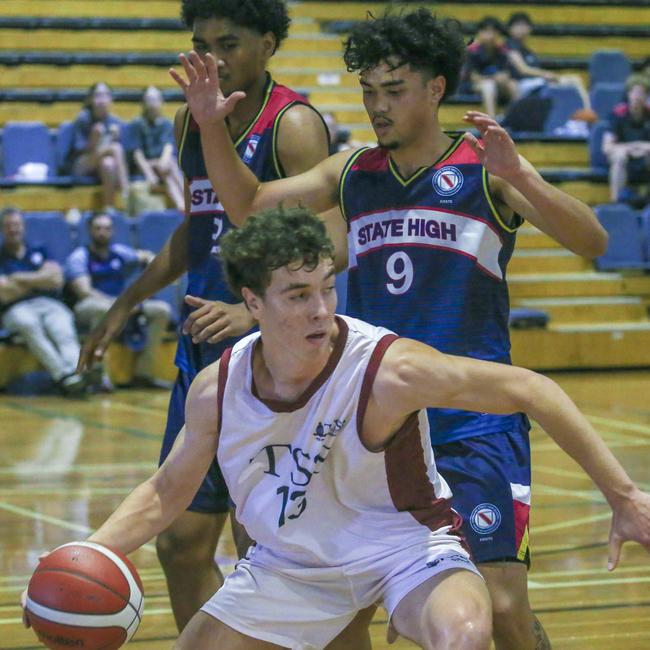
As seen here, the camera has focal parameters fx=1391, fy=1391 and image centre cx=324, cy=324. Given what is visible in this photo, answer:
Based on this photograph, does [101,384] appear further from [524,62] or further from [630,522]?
[630,522]

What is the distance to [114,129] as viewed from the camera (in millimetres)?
13141

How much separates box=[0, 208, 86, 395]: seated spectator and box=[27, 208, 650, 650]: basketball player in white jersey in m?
8.12

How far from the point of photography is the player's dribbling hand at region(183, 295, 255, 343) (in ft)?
12.9

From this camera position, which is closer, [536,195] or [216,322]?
[536,195]

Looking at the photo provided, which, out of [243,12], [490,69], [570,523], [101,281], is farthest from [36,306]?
[243,12]

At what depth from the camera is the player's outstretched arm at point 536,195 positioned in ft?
11.6

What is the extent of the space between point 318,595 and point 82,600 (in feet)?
1.87

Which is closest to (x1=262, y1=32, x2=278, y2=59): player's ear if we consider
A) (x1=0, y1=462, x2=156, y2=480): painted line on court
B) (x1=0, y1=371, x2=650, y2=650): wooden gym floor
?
(x1=0, y1=371, x2=650, y2=650): wooden gym floor

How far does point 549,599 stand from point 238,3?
105 inches

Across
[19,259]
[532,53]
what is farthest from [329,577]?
[532,53]

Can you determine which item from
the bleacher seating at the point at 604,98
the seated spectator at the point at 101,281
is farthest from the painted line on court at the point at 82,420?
the bleacher seating at the point at 604,98

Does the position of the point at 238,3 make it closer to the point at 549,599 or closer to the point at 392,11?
the point at 392,11

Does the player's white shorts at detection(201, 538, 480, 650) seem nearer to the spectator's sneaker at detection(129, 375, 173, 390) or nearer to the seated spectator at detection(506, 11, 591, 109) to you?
the spectator's sneaker at detection(129, 375, 173, 390)

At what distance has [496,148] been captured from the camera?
3.54 meters
